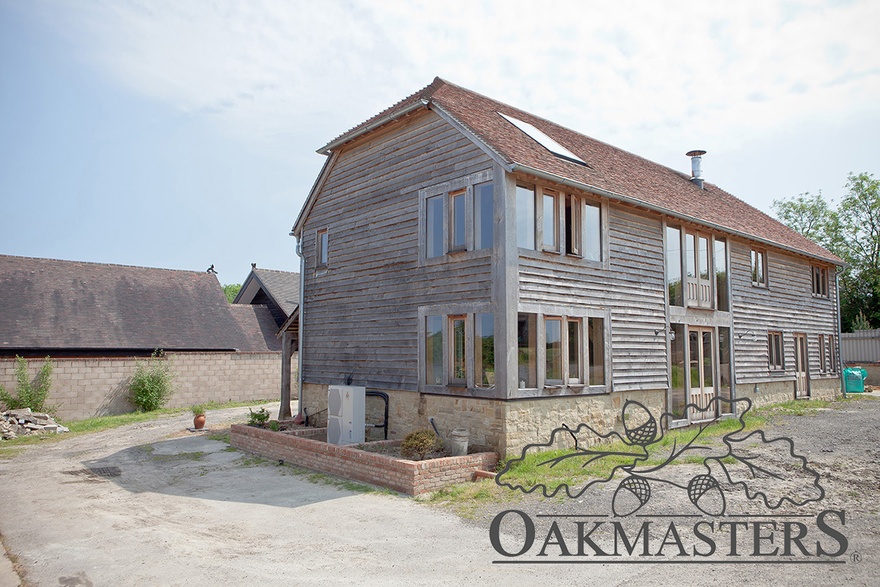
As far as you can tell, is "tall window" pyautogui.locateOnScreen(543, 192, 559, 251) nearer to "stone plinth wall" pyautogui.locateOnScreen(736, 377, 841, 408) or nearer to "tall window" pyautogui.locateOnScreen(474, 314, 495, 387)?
"tall window" pyautogui.locateOnScreen(474, 314, 495, 387)

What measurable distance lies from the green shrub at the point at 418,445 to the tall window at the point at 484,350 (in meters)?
1.54

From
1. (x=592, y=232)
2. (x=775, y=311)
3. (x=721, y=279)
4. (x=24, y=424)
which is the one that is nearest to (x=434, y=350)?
(x=592, y=232)

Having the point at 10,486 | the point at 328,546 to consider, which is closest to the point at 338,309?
the point at 10,486

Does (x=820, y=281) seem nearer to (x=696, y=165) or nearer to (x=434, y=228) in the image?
(x=696, y=165)

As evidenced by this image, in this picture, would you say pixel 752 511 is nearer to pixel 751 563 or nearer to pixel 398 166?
pixel 751 563

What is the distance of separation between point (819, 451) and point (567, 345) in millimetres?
5079

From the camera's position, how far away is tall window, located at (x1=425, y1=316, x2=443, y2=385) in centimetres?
1280

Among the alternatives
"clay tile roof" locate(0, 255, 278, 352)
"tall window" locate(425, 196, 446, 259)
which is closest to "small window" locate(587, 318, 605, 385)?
"tall window" locate(425, 196, 446, 259)

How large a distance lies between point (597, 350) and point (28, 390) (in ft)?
60.0

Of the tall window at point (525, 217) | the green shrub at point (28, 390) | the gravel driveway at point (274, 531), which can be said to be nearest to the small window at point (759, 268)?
the gravel driveway at point (274, 531)

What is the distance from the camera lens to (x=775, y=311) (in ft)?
66.0

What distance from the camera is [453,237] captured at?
42.1 feet

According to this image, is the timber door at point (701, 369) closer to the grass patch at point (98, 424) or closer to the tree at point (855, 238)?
the grass patch at point (98, 424)

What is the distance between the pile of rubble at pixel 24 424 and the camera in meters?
17.8
